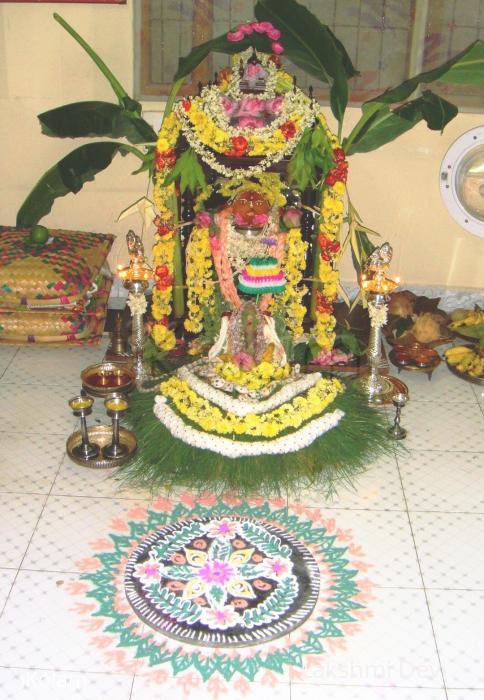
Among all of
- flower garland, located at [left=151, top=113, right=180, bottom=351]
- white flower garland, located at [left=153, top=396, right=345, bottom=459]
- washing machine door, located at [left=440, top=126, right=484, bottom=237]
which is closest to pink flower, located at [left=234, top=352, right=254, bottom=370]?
white flower garland, located at [left=153, top=396, right=345, bottom=459]

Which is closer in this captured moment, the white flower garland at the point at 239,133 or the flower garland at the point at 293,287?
the white flower garland at the point at 239,133

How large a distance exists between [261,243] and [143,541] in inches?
93.1

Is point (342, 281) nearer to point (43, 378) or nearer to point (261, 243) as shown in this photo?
point (261, 243)

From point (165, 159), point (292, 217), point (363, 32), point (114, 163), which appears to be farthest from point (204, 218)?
point (363, 32)

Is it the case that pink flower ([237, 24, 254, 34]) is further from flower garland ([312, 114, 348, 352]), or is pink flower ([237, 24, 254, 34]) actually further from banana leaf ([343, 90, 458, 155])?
banana leaf ([343, 90, 458, 155])

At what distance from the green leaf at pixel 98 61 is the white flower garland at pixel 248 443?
108 inches

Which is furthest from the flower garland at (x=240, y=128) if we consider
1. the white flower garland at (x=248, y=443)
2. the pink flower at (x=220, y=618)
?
the pink flower at (x=220, y=618)

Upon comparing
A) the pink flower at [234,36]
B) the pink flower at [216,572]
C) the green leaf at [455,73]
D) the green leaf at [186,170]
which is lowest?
the pink flower at [216,572]

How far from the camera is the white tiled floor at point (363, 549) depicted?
12.8ft

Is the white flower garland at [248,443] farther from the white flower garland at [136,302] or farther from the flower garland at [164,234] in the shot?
the flower garland at [164,234]

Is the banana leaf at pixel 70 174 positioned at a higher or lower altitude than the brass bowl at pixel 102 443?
higher

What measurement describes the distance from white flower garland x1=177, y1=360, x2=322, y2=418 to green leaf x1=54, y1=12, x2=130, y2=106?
242 centimetres

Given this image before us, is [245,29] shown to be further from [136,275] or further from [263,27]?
[136,275]

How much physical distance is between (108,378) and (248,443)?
1.39 meters
